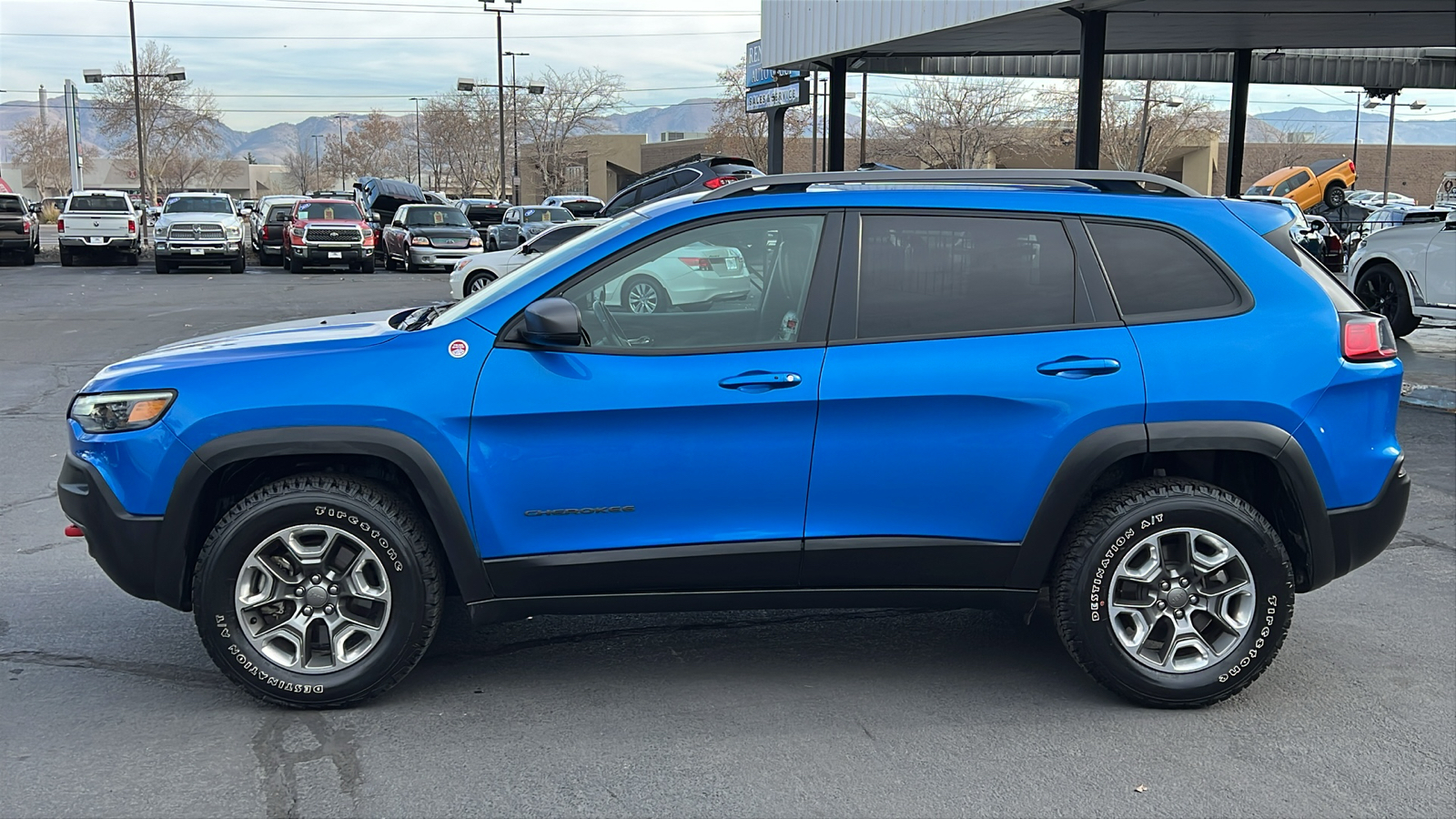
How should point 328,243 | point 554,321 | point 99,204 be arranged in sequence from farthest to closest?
point 99,204
point 328,243
point 554,321

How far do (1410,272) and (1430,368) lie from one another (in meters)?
1.30

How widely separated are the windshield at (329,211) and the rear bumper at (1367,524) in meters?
26.1

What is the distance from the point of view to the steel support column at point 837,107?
66.8 feet

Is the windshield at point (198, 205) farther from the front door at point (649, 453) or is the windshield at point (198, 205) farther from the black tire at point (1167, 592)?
the black tire at point (1167, 592)

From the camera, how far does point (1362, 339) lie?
4.23 metres

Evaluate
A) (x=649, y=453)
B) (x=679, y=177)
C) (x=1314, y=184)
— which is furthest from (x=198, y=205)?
(x=1314, y=184)

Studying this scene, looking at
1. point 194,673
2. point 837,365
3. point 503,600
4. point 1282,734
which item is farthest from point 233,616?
point 1282,734

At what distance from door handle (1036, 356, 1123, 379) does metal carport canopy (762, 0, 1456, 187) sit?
1046 centimetres

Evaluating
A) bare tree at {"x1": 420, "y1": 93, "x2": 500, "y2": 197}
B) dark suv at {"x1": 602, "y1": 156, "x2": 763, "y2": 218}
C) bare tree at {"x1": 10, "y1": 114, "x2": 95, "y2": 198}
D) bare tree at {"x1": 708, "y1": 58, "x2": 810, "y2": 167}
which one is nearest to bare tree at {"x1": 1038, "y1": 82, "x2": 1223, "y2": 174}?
bare tree at {"x1": 708, "y1": 58, "x2": 810, "y2": 167}

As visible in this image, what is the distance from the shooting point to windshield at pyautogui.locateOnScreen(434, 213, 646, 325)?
421 cm

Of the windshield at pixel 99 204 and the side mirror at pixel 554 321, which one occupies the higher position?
the windshield at pixel 99 204

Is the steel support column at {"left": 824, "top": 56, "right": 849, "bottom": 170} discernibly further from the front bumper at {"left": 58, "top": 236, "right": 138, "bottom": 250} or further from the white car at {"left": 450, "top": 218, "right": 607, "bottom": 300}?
the front bumper at {"left": 58, "top": 236, "right": 138, "bottom": 250}

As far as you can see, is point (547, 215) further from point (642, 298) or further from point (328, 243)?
point (642, 298)

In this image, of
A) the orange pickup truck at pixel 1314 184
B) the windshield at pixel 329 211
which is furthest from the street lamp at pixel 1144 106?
the windshield at pixel 329 211
